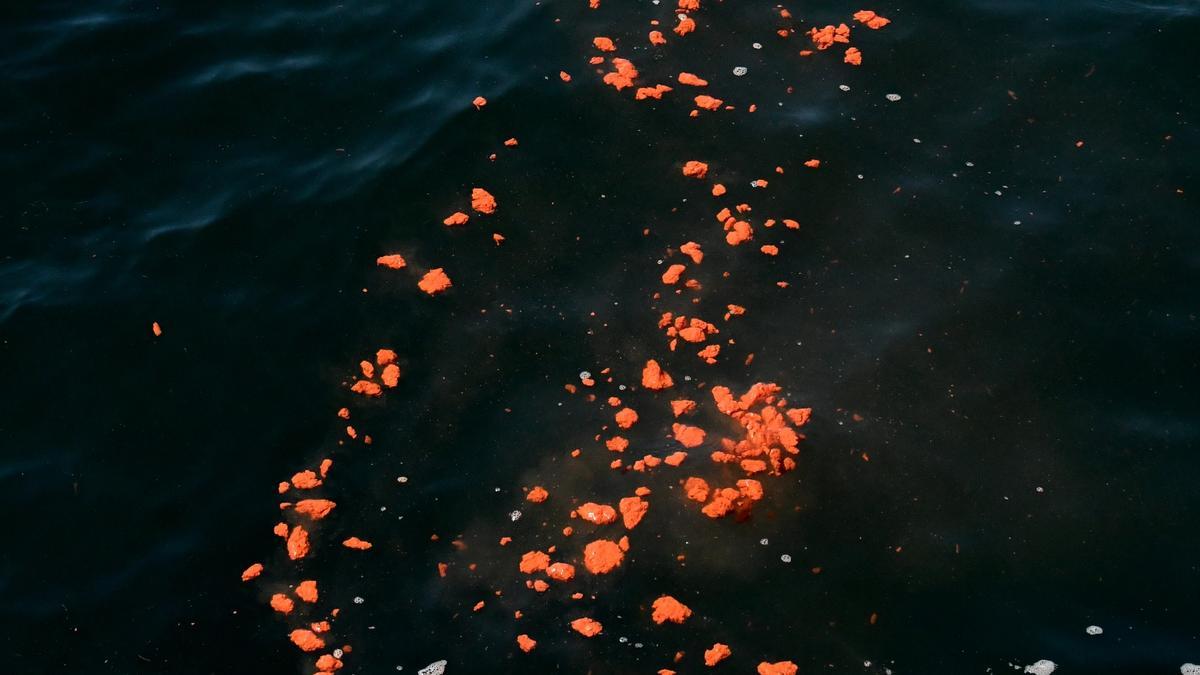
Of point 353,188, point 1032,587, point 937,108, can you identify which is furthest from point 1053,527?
point 353,188

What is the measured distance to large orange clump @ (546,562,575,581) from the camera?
657 centimetres

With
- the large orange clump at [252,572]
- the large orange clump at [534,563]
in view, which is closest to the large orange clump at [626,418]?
the large orange clump at [534,563]

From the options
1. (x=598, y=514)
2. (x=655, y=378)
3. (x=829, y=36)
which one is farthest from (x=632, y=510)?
(x=829, y=36)

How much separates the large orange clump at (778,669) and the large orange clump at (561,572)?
1.41 m

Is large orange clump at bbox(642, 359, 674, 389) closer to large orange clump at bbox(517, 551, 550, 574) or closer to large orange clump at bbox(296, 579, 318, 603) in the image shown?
large orange clump at bbox(517, 551, 550, 574)

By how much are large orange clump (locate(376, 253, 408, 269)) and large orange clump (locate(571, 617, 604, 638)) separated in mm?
3716

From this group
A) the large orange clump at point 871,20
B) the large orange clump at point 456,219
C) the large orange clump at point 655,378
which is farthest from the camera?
the large orange clump at point 871,20

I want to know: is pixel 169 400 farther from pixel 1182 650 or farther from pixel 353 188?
pixel 1182 650

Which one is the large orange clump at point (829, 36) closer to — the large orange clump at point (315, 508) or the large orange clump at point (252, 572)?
the large orange clump at point (315, 508)

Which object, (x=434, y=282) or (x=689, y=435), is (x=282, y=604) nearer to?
(x=434, y=282)

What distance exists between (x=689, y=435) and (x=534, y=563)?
1508 millimetres

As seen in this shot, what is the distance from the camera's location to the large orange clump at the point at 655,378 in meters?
7.47

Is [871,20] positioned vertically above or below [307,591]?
above

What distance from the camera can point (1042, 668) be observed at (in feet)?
20.0
